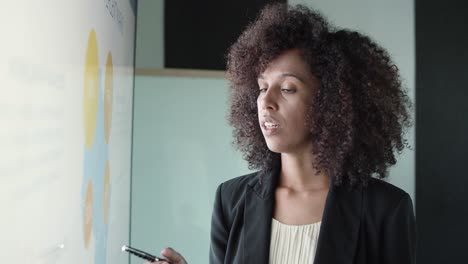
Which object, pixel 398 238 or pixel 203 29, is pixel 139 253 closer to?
pixel 398 238

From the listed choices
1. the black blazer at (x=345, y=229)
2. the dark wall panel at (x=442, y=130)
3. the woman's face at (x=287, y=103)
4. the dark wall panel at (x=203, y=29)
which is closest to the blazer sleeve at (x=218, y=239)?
the black blazer at (x=345, y=229)

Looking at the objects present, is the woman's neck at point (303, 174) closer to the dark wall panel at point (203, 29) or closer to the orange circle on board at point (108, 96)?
the orange circle on board at point (108, 96)

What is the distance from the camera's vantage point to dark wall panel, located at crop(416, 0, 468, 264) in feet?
8.98

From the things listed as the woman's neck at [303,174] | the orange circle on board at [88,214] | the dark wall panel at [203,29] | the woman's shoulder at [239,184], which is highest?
the dark wall panel at [203,29]

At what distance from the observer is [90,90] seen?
1.21 meters

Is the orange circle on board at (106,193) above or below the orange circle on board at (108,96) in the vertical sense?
below

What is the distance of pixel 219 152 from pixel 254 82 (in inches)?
39.3

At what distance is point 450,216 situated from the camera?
2.75 meters

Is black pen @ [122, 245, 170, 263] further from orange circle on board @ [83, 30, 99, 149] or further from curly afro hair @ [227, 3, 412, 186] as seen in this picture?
curly afro hair @ [227, 3, 412, 186]

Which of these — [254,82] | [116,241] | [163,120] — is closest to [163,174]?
[163,120]

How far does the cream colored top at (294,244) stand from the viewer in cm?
139

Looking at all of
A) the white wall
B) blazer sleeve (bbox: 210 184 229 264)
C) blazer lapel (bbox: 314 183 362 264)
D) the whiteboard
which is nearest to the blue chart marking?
the whiteboard

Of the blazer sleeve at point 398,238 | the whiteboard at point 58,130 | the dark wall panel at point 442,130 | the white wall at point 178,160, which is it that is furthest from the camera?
the dark wall panel at point 442,130

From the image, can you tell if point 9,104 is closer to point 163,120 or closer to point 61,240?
point 61,240
